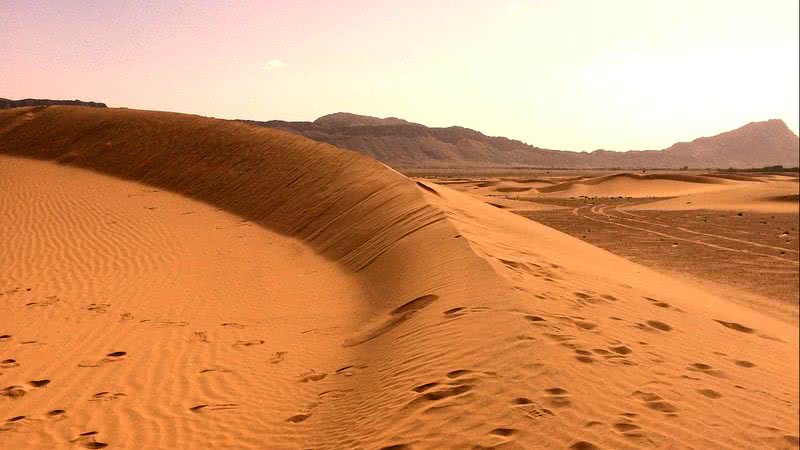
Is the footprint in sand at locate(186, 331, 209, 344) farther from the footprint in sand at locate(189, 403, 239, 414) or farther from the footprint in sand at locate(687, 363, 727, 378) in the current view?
the footprint in sand at locate(687, 363, 727, 378)

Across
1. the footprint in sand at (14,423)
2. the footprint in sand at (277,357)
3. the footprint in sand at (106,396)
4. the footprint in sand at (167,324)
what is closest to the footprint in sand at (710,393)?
the footprint in sand at (277,357)

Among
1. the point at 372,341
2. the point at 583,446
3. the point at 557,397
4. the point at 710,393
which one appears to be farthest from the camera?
the point at 372,341

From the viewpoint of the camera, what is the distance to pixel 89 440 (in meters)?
4.31

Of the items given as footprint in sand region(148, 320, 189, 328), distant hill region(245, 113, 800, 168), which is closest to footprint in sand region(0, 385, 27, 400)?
footprint in sand region(148, 320, 189, 328)

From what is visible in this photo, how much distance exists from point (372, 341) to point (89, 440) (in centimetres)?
275

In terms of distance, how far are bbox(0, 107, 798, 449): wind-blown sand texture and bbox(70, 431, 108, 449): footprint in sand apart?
17mm

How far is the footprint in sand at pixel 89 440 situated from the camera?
4234 mm

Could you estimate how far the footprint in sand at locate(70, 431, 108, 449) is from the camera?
13.9 ft

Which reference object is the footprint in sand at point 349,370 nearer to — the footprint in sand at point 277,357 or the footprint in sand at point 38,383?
the footprint in sand at point 277,357

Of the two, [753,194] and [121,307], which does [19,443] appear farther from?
[753,194]

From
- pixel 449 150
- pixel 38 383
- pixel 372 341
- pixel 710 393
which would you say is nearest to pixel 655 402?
pixel 710 393

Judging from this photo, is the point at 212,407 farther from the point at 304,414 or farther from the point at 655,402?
the point at 655,402

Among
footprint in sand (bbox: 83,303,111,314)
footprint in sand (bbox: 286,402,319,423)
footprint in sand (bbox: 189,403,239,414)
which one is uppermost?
footprint in sand (bbox: 83,303,111,314)

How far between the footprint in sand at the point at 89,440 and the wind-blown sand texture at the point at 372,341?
0.06 feet
